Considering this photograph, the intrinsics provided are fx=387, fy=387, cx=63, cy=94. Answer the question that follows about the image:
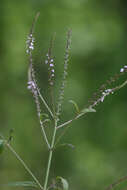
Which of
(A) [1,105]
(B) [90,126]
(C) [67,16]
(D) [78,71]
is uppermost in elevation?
(C) [67,16]

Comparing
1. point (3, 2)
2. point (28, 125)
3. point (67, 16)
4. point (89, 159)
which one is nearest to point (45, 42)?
point (67, 16)

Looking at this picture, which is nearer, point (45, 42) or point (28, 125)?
point (45, 42)

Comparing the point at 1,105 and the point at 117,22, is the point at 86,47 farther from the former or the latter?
the point at 1,105

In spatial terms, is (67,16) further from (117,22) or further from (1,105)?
(1,105)

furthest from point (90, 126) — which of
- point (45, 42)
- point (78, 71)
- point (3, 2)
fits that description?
point (3, 2)

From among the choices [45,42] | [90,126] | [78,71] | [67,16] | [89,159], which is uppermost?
[67,16]

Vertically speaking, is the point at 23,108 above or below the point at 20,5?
below
